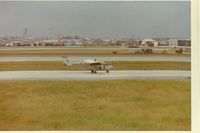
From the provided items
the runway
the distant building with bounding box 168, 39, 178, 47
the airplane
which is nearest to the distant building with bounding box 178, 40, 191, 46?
the distant building with bounding box 168, 39, 178, 47

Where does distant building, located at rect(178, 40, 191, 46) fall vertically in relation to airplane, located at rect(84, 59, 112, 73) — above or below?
above

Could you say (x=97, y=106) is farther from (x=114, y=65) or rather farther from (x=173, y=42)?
(x=173, y=42)

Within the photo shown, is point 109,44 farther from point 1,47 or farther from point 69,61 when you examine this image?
point 1,47

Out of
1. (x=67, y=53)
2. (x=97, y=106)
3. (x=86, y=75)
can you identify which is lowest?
(x=97, y=106)

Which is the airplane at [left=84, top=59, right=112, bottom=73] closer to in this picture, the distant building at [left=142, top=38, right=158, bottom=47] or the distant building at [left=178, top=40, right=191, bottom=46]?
the distant building at [left=142, top=38, right=158, bottom=47]

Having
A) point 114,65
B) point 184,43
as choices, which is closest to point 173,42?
point 184,43

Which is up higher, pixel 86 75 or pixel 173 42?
pixel 173 42
